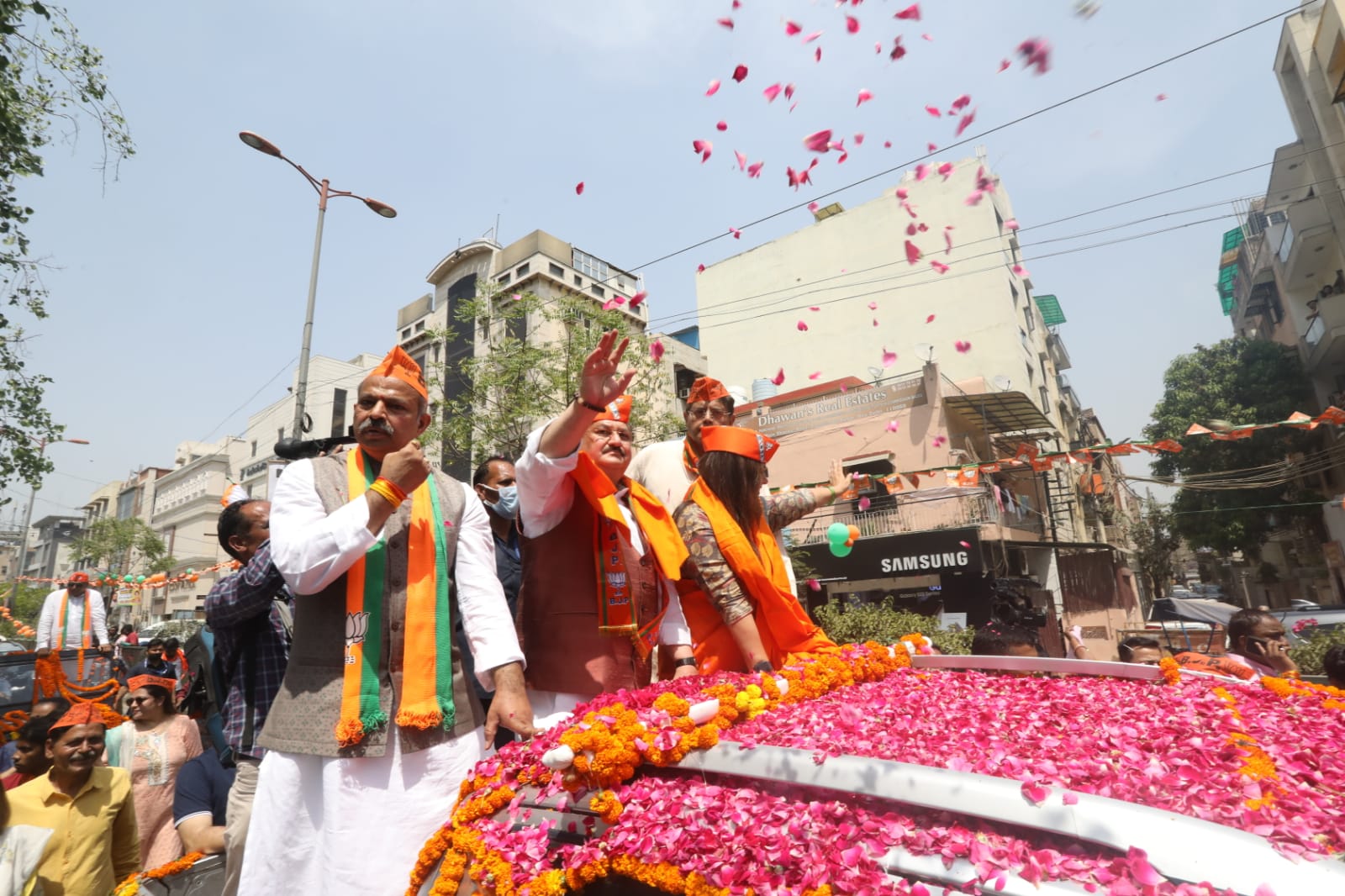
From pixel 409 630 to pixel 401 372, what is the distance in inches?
33.4

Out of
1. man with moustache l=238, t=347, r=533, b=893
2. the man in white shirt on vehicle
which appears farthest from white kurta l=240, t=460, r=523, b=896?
the man in white shirt on vehicle

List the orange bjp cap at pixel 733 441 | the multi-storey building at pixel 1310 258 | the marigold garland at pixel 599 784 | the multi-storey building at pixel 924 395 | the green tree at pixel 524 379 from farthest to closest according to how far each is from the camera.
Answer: the multi-storey building at pixel 924 395, the multi-storey building at pixel 1310 258, the green tree at pixel 524 379, the orange bjp cap at pixel 733 441, the marigold garland at pixel 599 784

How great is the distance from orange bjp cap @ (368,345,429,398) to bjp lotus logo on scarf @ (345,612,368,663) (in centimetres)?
73

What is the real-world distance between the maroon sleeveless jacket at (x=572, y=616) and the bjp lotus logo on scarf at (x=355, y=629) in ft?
2.13

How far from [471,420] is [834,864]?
15871 millimetres

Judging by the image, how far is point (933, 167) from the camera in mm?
5594

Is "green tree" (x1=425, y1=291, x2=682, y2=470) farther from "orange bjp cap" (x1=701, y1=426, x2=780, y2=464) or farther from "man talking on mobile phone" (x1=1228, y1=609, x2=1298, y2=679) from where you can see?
"orange bjp cap" (x1=701, y1=426, x2=780, y2=464)

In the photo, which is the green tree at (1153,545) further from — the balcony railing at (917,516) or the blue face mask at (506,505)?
the blue face mask at (506,505)

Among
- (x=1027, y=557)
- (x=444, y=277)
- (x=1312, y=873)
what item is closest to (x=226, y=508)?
(x=1312, y=873)

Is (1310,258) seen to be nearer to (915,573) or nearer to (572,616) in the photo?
(915,573)

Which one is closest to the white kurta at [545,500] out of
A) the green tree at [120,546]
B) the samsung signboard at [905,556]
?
the samsung signboard at [905,556]

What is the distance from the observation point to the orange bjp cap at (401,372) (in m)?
2.44

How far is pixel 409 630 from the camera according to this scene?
2184 millimetres

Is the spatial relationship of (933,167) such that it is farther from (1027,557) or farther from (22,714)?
(1027,557)
